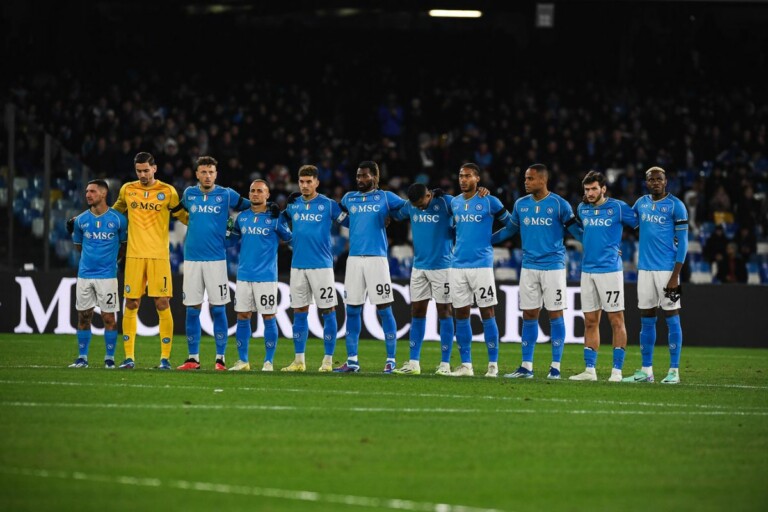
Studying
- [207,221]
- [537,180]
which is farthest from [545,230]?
[207,221]

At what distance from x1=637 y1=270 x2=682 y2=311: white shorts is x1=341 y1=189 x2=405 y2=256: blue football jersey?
2925 millimetres

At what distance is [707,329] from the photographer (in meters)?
22.5

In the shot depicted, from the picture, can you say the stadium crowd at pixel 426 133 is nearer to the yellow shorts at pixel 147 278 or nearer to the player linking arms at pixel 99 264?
the player linking arms at pixel 99 264

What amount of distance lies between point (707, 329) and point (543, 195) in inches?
340

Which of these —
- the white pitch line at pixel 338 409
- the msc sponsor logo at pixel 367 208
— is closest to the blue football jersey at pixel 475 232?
the msc sponsor logo at pixel 367 208

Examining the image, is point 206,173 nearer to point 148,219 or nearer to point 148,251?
point 148,219

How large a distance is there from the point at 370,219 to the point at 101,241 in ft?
10.4

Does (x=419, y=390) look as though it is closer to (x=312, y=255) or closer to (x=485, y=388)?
(x=485, y=388)

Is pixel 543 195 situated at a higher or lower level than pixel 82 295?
higher

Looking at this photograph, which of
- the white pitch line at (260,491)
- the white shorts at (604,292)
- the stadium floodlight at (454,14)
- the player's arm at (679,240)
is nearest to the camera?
the white pitch line at (260,491)

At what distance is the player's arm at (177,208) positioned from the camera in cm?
1518

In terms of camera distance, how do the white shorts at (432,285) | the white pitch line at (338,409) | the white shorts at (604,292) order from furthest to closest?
the white shorts at (432,285), the white shorts at (604,292), the white pitch line at (338,409)

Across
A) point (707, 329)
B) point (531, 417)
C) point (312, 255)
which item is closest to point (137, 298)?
point (312, 255)

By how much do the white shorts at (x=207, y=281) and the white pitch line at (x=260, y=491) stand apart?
691cm
